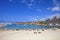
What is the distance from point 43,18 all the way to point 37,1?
37 cm

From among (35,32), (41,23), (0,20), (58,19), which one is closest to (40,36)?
(35,32)

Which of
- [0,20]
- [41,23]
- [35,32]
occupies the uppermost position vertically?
[0,20]

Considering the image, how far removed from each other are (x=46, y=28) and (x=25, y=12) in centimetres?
59

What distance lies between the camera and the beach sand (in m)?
2.10

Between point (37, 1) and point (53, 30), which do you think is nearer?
point (37, 1)

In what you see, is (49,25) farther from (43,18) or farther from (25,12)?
(25,12)

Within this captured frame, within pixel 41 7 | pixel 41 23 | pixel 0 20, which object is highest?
pixel 41 7

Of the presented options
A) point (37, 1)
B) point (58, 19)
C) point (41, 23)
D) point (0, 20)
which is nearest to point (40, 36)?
point (41, 23)

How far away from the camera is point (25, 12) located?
2141 mm

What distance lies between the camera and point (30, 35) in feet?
7.11

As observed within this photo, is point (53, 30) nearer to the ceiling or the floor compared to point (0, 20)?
nearer to the floor

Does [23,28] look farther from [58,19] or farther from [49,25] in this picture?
[58,19]

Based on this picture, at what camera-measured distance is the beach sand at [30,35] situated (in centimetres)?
210

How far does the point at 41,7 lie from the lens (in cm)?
217
